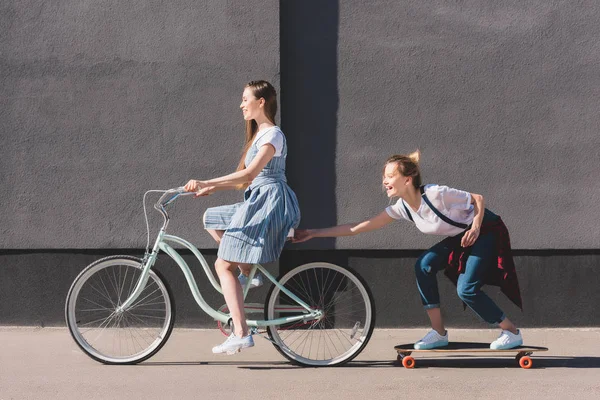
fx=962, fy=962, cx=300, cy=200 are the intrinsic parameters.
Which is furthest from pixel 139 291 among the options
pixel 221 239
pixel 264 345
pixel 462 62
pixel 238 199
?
pixel 462 62

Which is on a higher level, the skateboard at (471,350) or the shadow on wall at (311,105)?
the shadow on wall at (311,105)

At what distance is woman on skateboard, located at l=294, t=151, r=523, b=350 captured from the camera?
5.98m

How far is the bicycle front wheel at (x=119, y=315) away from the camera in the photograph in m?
6.11

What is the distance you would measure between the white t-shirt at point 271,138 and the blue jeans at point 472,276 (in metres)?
1.16

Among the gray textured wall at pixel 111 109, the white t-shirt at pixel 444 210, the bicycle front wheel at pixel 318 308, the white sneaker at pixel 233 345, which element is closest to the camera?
the white sneaker at pixel 233 345

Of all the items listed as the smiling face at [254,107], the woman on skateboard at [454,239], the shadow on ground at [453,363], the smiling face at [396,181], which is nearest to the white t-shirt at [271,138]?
the smiling face at [254,107]

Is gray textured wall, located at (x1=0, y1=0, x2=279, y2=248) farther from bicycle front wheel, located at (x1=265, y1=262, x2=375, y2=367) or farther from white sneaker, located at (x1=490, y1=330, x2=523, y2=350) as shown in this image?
white sneaker, located at (x1=490, y1=330, x2=523, y2=350)

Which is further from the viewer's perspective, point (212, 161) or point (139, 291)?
point (212, 161)

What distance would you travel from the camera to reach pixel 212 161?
7.65 m

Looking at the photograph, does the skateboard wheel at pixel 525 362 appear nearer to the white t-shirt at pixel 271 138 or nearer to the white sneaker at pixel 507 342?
the white sneaker at pixel 507 342

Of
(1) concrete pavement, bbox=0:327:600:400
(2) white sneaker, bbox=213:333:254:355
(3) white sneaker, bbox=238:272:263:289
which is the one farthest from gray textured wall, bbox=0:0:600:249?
(2) white sneaker, bbox=213:333:254:355

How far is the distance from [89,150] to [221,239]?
81.9 inches

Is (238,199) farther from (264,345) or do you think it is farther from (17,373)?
(17,373)

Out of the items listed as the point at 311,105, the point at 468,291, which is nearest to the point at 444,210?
the point at 468,291
